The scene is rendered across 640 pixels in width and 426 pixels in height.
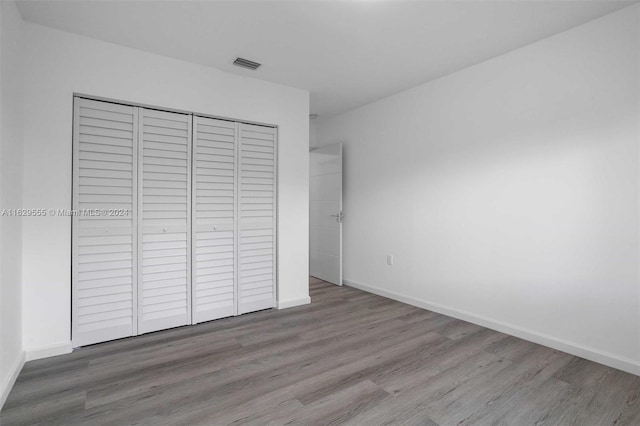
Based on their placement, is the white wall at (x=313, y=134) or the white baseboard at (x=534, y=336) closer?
the white baseboard at (x=534, y=336)

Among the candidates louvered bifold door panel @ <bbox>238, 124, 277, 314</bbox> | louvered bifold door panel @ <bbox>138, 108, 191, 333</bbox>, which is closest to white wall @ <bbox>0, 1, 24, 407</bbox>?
louvered bifold door panel @ <bbox>138, 108, 191, 333</bbox>

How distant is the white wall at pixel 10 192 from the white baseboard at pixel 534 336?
3.56 meters

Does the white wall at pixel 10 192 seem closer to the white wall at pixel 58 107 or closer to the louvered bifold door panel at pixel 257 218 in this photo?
the white wall at pixel 58 107

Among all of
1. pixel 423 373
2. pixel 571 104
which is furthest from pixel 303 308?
pixel 571 104

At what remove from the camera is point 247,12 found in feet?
7.77

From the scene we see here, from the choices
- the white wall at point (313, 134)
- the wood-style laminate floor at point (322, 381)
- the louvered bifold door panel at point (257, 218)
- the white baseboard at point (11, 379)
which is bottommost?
the wood-style laminate floor at point (322, 381)

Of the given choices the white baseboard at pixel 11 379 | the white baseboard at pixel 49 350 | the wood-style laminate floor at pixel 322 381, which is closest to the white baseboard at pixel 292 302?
the wood-style laminate floor at pixel 322 381

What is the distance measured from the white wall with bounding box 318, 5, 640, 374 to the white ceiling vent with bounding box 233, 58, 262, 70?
1.80 m

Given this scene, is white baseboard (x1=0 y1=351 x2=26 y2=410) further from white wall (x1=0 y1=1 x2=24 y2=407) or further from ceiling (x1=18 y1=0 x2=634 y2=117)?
ceiling (x1=18 y1=0 x2=634 y2=117)

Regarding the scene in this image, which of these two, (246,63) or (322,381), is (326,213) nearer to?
(246,63)

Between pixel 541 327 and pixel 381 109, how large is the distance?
2.97 meters

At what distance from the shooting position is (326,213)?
499 cm

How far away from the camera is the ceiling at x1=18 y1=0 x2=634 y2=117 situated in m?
2.30

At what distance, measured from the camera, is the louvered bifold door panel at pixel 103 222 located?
2672 mm
